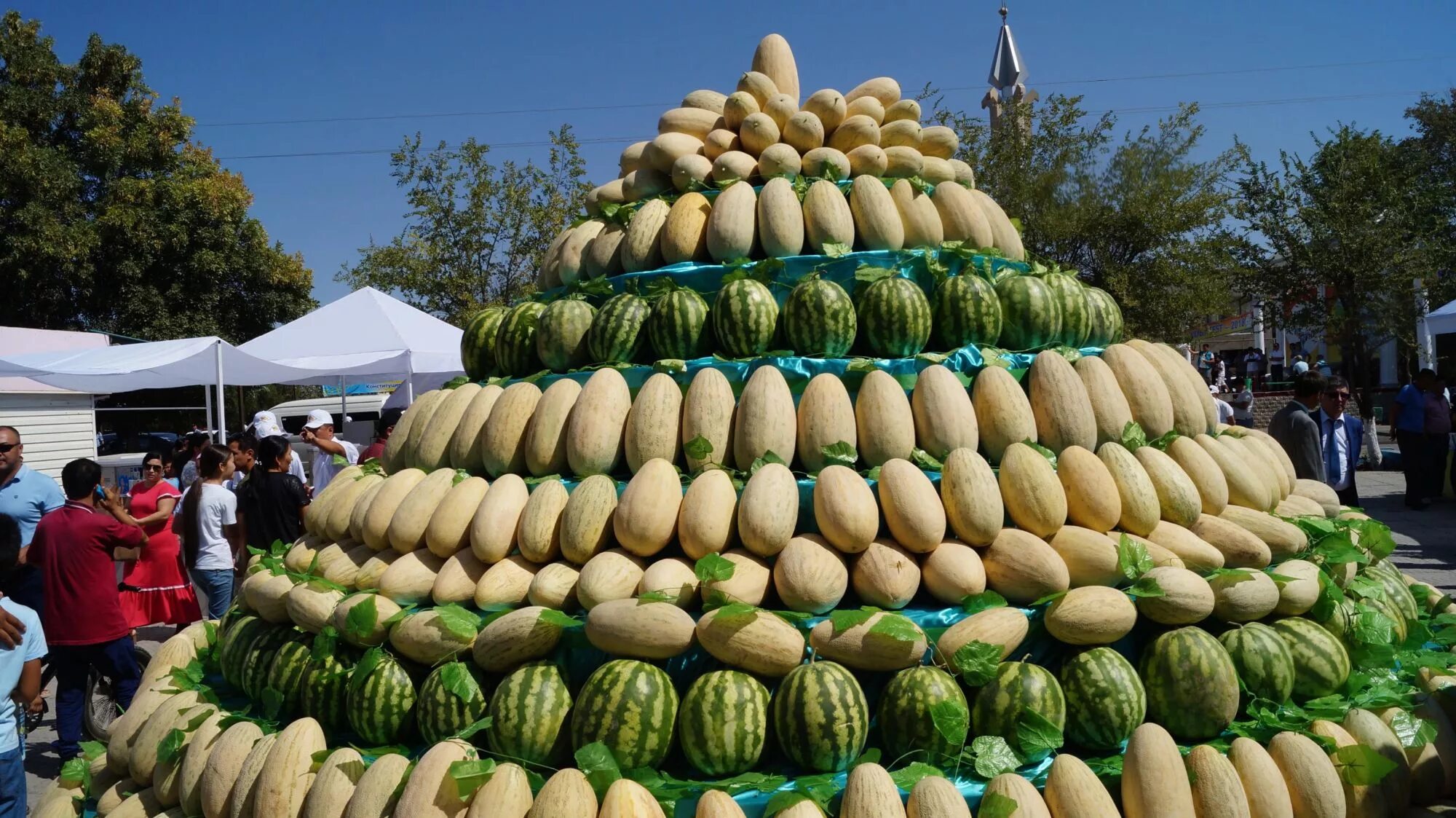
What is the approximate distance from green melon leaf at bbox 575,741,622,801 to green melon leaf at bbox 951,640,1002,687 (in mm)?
1166

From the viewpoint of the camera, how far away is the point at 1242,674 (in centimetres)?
320

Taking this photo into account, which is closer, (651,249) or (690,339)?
(690,339)

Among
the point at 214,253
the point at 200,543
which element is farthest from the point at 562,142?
the point at 200,543

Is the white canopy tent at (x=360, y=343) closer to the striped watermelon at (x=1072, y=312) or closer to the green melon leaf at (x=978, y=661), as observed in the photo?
the striped watermelon at (x=1072, y=312)

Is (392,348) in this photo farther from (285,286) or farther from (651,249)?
(285,286)

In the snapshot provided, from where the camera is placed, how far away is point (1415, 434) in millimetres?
12430

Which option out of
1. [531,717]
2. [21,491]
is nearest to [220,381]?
[21,491]

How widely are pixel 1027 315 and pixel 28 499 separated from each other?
6848 mm

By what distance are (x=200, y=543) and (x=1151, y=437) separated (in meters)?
6.83

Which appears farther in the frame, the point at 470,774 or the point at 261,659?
the point at 261,659

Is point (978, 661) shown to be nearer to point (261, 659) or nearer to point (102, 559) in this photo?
point (261, 659)

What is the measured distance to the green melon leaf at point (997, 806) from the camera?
256 centimetres

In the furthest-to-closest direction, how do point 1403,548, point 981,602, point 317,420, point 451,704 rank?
point 1403,548, point 317,420, point 981,602, point 451,704

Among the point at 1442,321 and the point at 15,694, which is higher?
the point at 1442,321
